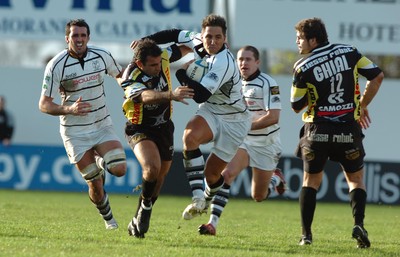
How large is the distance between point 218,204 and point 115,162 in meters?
1.31

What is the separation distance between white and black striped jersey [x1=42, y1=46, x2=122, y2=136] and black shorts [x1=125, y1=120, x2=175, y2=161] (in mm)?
1013

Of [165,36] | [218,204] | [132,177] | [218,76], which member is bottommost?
[132,177]

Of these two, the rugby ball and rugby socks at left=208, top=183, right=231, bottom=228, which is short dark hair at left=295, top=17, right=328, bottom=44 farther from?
rugby socks at left=208, top=183, right=231, bottom=228

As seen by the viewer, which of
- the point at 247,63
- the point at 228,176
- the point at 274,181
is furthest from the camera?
the point at 274,181

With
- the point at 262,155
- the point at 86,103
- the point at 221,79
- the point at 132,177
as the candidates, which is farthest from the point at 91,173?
the point at 132,177

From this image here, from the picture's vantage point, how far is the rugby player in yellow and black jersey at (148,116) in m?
10.2

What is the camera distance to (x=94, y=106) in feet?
38.0

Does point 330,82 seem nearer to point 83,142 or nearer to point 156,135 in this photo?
point 156,135

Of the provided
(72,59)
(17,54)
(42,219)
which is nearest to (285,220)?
(42,219)

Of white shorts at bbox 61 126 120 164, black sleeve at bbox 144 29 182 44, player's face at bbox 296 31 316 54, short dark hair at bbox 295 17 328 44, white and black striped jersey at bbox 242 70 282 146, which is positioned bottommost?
white shorts at bbox 61 126 120 164

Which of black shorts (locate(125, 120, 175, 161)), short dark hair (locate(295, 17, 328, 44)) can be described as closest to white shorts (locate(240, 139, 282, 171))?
black shorts (locate(125, 120, 175, 161))

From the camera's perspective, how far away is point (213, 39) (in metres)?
10.7

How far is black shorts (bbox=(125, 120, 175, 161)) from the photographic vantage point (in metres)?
10.6

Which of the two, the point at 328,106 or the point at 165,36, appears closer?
the point at 328,106
